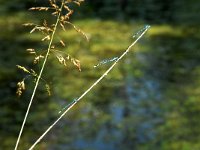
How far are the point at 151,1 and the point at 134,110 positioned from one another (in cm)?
655

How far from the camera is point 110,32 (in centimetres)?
1085

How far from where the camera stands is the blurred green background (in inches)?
257

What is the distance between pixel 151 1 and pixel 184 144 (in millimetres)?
7515

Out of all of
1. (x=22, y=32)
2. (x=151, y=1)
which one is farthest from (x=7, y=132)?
(x=151, y=1)

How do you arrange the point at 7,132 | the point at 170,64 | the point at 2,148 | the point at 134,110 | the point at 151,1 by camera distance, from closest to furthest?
the point at 2,148
the point at 7,132
the point at 134,110
the point at 170,64
the point at 151,1

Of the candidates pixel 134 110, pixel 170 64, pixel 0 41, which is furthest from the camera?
pixel 0 41

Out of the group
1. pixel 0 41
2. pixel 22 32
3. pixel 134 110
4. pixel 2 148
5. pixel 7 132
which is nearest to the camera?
pixel 2 148

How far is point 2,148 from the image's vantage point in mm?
6105

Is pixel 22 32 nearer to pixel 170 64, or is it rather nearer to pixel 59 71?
pixel 59 71

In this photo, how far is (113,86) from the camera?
8.05 meters

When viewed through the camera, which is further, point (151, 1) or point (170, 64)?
point (151, 1)

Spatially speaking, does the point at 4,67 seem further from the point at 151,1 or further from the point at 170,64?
the point at 151,1

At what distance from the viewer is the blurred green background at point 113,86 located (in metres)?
6.54

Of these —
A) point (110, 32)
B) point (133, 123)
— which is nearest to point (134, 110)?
point (133, 123)
